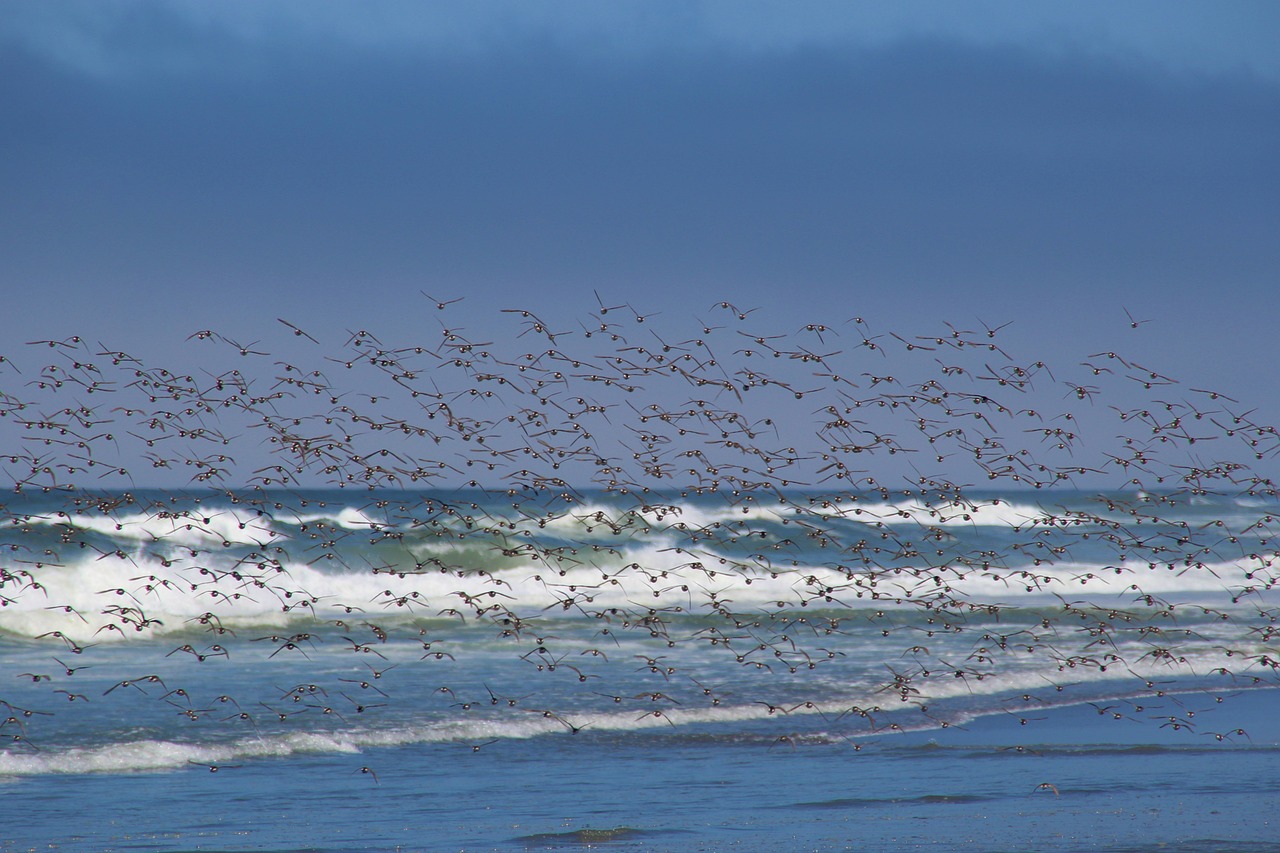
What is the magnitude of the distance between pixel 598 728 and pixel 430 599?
13.3 metres

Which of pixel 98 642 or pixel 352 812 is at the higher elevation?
pixel 98 642

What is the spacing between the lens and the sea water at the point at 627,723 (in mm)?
10180

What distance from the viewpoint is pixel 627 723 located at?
14211mm

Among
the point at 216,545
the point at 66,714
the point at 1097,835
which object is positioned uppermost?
the point at 216,545

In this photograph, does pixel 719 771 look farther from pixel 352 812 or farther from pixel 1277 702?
pixel 1277 702

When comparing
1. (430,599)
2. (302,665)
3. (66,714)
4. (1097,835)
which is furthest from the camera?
(430,599)

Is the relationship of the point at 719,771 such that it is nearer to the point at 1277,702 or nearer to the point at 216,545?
the point at 1277,702

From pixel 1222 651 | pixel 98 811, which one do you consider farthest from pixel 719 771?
pixel 1222 651

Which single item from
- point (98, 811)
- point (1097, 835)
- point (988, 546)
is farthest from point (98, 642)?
point (988, 546)

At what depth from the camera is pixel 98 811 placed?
10.5m

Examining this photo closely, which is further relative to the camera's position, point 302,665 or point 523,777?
point 302,665

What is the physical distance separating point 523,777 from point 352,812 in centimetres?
191

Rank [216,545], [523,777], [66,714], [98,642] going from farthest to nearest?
[216,545], [98,642], [66,714], [523,777]

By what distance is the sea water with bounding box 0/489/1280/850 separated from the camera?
10.2 m
